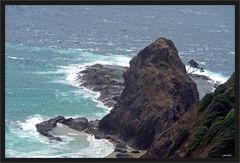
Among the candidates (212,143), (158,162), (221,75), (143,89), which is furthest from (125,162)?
(143,89)

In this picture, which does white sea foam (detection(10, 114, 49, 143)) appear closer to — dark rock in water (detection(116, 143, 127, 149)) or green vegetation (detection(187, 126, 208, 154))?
dark rock in water (detection(116, 143, 127, 149))

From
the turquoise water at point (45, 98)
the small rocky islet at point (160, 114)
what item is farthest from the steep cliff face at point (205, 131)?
the turquoise water at point (45, 98)

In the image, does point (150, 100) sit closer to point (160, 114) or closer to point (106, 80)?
point (160, 114)

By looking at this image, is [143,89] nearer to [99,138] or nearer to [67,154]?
[99,138]

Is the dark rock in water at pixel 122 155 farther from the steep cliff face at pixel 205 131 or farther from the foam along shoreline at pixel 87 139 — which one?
the steep cliff face at pixel 205 131

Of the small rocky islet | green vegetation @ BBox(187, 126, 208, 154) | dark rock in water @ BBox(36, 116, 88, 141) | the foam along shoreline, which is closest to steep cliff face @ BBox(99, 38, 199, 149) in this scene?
the small rocky islet

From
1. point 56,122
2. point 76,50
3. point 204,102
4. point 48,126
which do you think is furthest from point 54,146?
point 204,102
